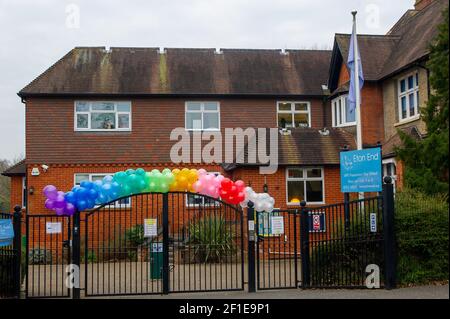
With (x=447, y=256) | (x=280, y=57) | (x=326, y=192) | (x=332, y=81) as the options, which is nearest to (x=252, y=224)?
(x=447, y=256)

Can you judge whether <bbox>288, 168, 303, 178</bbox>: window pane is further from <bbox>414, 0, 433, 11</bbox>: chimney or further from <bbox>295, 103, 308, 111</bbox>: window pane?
<bbox>414, 0, 433, 11</bbox>: chimney

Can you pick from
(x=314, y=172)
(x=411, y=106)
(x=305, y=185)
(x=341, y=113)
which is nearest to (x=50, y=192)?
(x=305, y=185)

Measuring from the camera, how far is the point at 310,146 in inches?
889

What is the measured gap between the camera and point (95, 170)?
80.6ft

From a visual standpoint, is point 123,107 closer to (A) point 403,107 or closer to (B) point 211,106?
(B) point 211,106

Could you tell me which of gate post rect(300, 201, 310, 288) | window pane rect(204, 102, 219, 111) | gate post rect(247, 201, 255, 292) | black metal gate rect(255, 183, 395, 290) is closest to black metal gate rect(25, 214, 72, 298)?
gate post rect(247, 201, 255, 292)

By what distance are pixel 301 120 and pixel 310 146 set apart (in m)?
3.68

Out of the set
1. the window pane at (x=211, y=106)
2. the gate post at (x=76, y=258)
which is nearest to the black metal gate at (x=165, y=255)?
the gate post at (x=76, y=258)

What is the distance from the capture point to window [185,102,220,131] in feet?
83.0

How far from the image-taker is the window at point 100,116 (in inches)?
976

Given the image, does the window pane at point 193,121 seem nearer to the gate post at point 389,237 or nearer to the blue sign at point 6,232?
the blue sign at point 6,232

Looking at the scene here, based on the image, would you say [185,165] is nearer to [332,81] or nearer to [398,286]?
[332,81]

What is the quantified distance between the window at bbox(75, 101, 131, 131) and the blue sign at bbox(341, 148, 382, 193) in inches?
544

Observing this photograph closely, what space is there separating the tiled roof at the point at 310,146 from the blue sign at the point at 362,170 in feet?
28.0
